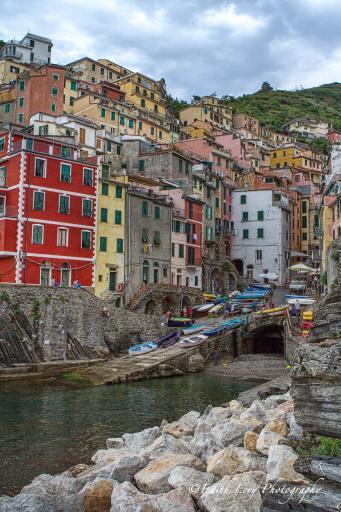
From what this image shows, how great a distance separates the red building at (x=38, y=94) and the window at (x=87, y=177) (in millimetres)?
36689

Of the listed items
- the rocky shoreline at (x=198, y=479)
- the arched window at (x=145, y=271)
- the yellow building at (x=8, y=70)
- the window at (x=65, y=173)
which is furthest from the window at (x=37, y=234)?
the yellow building at (x=8, y=70)

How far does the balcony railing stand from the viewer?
45750 mm

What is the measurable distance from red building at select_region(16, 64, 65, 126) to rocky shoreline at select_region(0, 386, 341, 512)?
74388 mm

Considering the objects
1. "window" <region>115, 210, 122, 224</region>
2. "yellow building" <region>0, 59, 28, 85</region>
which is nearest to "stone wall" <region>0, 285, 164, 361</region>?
"window" <region>115, 210, 122, 224</region>

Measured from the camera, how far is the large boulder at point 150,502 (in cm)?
1106

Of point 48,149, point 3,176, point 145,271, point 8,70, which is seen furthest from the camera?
point 8,70

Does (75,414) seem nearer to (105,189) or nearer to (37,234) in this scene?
(37,234)

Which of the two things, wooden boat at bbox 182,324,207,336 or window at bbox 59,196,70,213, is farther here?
wooden boat at bbox 182,324,207,336

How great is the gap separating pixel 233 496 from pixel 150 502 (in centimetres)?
191

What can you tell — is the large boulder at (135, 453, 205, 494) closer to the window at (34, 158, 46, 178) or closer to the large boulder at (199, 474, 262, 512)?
the large boulder at (199, 474, 262, 512)

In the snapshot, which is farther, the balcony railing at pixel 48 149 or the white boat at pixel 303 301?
the white boat at pixel 303 301

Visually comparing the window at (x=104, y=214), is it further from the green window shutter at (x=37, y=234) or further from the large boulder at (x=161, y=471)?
the large boulder at (x=161, y=471)

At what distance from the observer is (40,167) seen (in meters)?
46.2

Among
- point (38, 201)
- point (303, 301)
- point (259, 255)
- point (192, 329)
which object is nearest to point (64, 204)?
point (38, 201)
